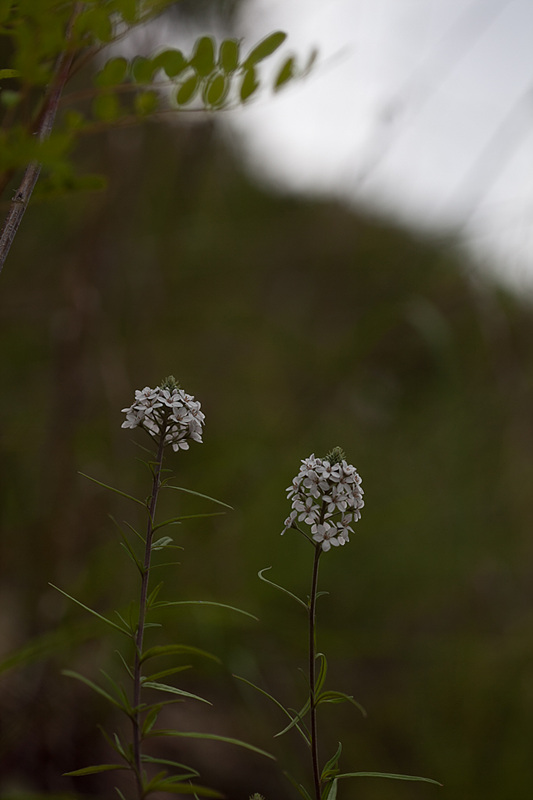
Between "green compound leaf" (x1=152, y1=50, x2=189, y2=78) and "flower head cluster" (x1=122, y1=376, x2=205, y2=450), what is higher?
"green compound leaf" (x1=152, y1=50, x2=189, y2=78)

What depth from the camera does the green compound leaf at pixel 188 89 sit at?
61 cm

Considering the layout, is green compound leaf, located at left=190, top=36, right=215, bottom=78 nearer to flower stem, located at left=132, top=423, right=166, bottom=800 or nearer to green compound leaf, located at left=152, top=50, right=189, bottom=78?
green compound leaf, located at left=152, top=50, right=189, bottom=78

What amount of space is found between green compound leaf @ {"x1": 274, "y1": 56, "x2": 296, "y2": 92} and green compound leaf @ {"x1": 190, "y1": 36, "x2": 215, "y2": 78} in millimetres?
113

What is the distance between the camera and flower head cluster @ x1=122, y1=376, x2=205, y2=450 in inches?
20.7

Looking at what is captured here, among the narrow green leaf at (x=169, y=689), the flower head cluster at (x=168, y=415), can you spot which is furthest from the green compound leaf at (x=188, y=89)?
the narrow green leaf at (x=169, y=689)

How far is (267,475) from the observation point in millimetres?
1789

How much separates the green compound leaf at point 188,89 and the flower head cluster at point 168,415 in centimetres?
30

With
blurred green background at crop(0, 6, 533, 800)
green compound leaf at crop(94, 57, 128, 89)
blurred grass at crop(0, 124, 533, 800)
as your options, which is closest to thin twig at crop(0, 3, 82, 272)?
green compound leaf at crop(94, 57, 128, 89)

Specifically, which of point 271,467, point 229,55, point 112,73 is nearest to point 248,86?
point 229,55

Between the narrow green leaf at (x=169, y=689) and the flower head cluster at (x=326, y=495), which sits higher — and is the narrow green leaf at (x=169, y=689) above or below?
below

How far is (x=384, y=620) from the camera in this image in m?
1.79

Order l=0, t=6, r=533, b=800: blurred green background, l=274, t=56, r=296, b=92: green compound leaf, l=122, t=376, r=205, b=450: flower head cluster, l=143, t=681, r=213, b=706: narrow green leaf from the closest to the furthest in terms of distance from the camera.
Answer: l=143, t=681, r=213, b=706: narrow green leaf < l=122, t=376, r=205, b=450: flower head cluster < l=274, t=56, r=296, b=92: green compound leaf < l=0, t=6, r=533, b=800: blurred green background

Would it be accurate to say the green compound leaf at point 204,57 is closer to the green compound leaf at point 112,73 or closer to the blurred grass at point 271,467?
the green compound leaf at point 112,73

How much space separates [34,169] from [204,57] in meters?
0.20
